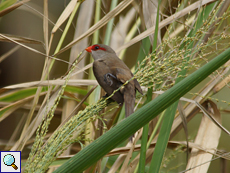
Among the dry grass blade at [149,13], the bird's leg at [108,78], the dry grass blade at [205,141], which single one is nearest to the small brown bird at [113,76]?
the bird's leg at [108,78]

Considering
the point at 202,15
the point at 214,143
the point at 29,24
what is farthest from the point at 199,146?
the point at 29,24

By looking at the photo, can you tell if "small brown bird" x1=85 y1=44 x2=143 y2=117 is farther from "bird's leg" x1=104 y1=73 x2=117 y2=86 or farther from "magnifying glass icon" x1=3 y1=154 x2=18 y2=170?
"magnifying glass icon" x1=3 y1=154 x2=18 y2=170

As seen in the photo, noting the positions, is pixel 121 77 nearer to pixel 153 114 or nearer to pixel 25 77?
pixel 153 114

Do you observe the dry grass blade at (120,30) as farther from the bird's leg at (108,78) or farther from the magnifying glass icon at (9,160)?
the magnifying glass icon at (9,160)

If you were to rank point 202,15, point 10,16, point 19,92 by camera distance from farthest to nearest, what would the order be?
1. point 10,16
2. point 19,92
3. point 202,15

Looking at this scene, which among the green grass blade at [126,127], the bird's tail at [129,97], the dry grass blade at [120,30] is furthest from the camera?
the dry grass blade at [120,30]

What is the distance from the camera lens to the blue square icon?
789 millimetres

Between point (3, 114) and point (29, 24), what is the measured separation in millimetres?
945

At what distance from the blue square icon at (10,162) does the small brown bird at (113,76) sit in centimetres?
44

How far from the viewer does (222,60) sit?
0.55m

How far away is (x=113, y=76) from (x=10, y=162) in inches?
23.0

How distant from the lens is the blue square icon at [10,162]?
0.79 m

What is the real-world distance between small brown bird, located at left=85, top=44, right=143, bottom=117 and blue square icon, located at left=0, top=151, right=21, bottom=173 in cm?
44

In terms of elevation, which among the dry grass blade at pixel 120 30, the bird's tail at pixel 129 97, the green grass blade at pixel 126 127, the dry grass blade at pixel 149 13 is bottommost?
the green grass blade at pixel 126 127
